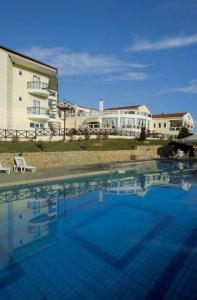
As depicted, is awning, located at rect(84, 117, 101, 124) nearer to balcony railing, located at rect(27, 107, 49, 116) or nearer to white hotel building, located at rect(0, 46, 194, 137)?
white hotel building, located at rect(0, 46, 194, 137)

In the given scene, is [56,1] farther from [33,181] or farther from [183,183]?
[183,183]

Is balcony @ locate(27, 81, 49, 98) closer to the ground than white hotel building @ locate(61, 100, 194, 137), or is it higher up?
higher up

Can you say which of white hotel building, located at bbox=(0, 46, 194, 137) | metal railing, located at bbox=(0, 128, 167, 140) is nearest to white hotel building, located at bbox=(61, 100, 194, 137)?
metal railing, located at bbox=(0, 128, 167, 140)

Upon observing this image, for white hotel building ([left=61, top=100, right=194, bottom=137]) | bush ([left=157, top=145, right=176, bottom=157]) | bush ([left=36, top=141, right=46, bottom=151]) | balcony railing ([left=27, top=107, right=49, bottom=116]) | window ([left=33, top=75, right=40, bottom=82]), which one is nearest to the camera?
bush ([left=36, top=141, right=46, bottom=151])

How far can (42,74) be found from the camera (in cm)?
3072

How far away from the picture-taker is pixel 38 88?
95.6ft

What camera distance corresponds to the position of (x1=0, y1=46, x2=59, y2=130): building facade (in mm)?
25875

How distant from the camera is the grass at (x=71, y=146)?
20.2m

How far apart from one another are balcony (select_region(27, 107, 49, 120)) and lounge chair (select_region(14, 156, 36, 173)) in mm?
11522

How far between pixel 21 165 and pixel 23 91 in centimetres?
1324

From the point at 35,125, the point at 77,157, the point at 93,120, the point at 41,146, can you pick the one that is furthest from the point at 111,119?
the point at 41,146

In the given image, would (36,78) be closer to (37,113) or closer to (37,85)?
(37,85)

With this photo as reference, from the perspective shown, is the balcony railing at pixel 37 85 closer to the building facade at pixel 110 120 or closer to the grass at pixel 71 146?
the grass at pixel 71 146

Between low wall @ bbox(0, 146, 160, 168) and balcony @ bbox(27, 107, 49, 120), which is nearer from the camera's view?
low wall @ bbox(0, 146, 160, 168)
